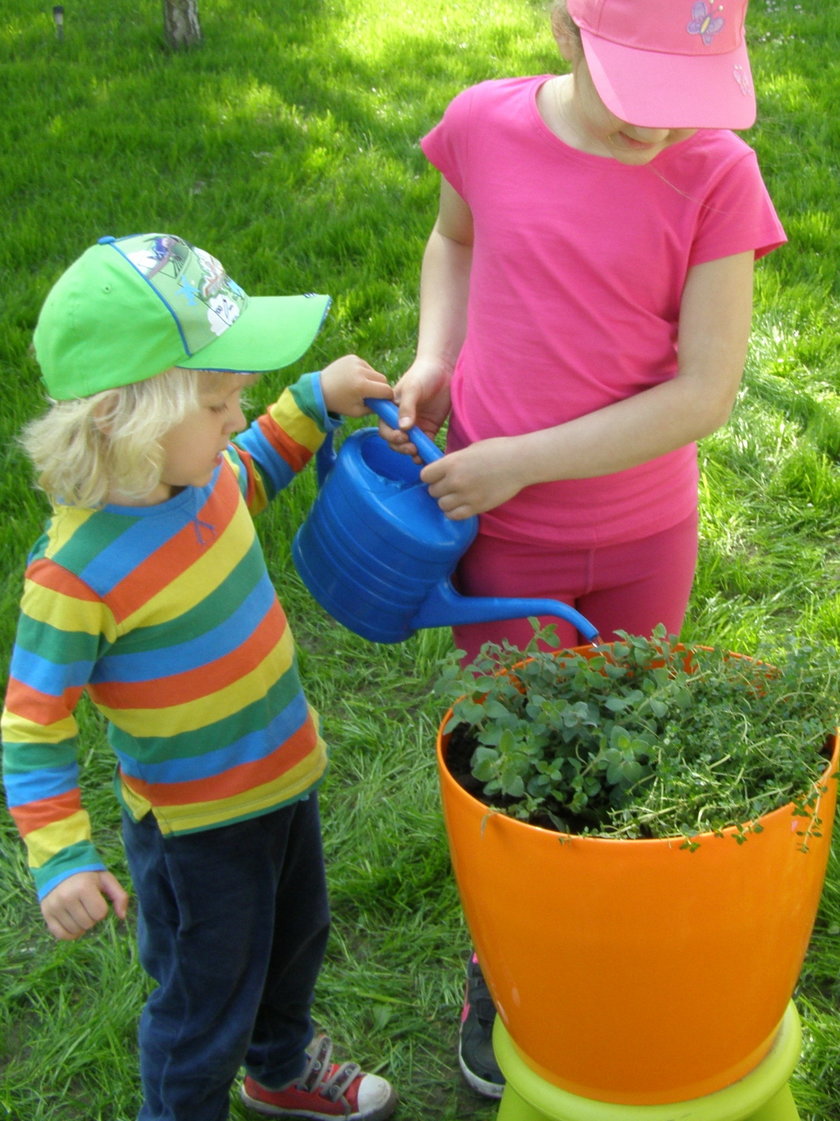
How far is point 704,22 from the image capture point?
1.35 m

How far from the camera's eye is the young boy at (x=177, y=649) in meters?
1.35

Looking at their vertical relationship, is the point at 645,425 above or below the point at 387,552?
above

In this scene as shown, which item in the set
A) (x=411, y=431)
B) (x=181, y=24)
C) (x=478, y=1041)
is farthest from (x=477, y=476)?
(x=181, y=24)

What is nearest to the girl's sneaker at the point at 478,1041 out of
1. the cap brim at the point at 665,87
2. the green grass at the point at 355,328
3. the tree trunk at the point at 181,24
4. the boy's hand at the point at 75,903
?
the green grass at the point at 355,328

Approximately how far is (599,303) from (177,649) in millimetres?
670

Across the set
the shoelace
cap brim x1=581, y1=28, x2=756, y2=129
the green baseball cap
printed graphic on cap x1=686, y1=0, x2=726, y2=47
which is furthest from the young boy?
printed graphic on cap x1=686, y1=0, x2=726, y2=47

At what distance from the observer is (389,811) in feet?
7.52

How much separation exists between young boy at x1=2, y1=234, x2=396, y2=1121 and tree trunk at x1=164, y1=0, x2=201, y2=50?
4.61m

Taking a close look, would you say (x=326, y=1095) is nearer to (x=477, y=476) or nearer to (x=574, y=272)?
(x=477, y=476)

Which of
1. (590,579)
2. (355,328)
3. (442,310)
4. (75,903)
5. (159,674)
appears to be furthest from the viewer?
(355,328)

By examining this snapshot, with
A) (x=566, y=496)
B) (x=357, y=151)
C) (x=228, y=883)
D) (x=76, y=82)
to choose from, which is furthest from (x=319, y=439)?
(x=76, y=82)

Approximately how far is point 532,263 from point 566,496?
0.30 meters

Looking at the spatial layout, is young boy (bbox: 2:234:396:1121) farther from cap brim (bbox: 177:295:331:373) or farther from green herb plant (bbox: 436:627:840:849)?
green herb plant (bbox: 436:627:840:849)

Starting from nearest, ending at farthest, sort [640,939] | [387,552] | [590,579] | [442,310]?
[640,939] < [387,552] < [590,579] < [442,310]
